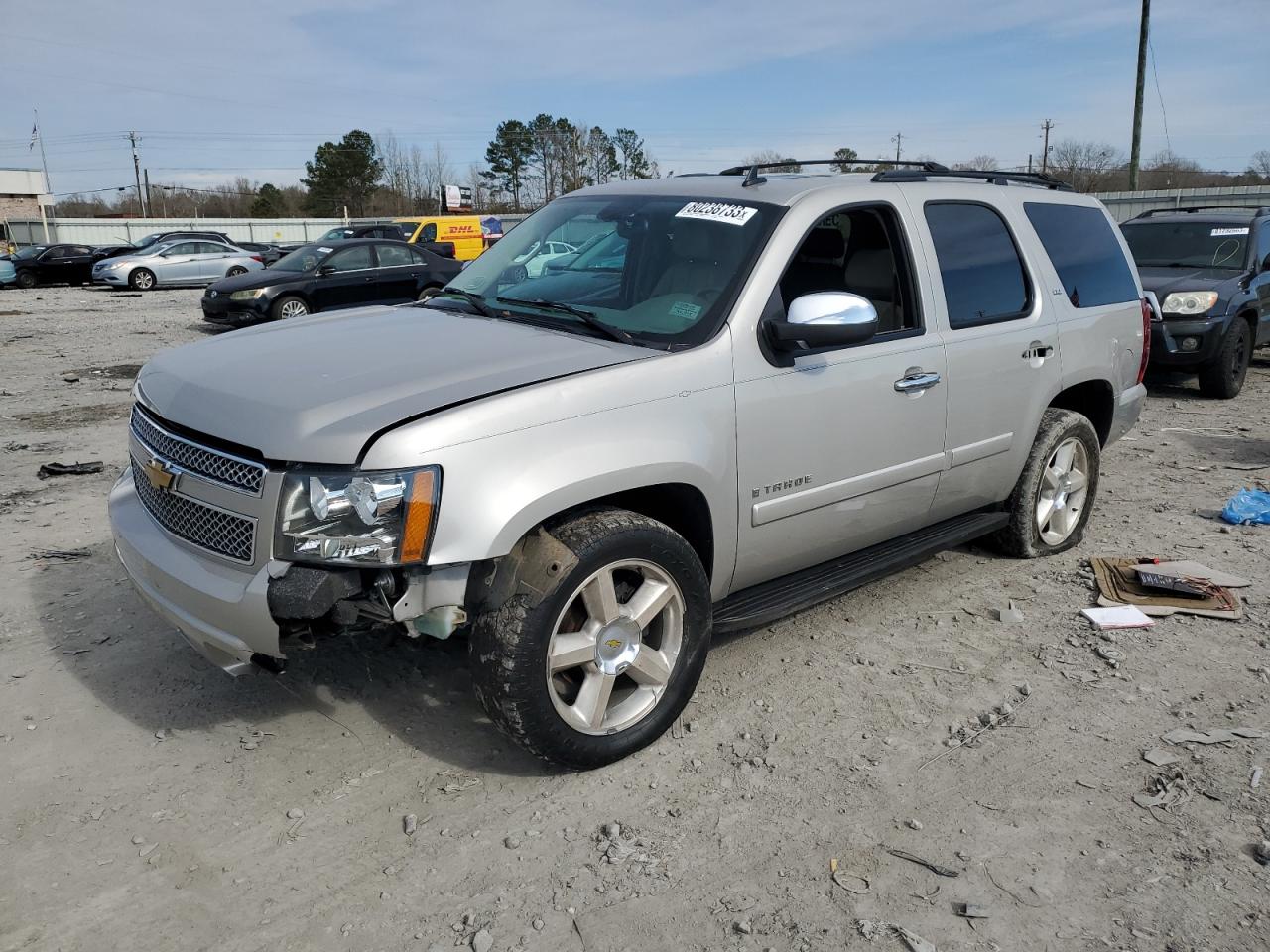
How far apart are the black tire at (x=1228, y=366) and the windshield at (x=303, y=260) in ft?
42.2

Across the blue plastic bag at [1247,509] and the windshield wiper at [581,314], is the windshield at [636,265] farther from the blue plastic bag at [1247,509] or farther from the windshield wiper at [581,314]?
the blue plastic bag at [1247,509]

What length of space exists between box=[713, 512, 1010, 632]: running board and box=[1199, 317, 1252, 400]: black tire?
6.65 metres

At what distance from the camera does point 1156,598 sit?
15.8 ft

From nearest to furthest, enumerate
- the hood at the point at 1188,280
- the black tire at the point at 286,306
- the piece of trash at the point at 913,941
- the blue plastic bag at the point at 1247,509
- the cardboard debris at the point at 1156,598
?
1. the piece of trash at the point at 913,941
2. the cardboard debris at the point at 1156,598
3. the blue plastic bag at the point at 1247,509
4. the hood at the point at 1188,280
5. the black tire at the point at 286,306

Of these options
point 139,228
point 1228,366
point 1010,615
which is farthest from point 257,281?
point 139,228

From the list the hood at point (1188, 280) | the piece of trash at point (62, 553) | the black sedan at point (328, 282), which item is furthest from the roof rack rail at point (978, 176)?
the black sedan at point (328, 282)

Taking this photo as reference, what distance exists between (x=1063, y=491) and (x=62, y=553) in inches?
211

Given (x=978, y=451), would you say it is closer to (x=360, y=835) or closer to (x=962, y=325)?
(x=962, y=325)

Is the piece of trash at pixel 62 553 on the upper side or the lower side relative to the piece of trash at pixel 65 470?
lower

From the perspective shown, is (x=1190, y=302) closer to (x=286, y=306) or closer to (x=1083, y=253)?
(x=1083, y=253)

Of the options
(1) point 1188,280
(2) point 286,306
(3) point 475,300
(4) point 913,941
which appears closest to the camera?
(4) point 913,941

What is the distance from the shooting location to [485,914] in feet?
8.70

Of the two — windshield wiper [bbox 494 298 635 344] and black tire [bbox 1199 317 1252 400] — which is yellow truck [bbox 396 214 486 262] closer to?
black tire [bbox 1199 317 1252 400]

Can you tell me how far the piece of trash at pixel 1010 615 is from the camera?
15.0 ft
